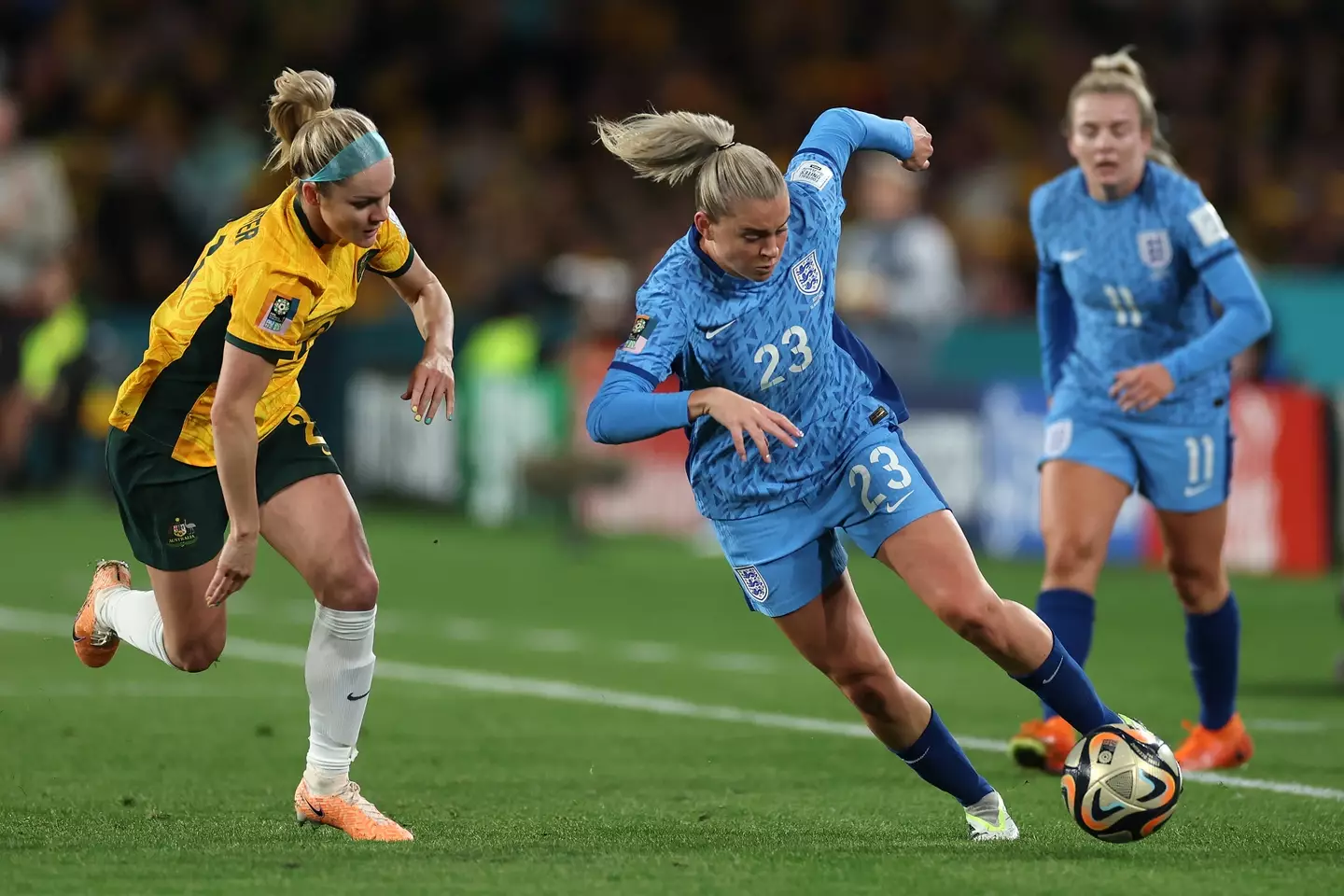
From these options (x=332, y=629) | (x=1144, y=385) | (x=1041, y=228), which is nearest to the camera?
(x=332, y=629)

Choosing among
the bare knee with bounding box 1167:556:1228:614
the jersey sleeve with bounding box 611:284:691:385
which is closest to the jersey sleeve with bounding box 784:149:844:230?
the jersey sleeve with bounding box 611:284:691:385

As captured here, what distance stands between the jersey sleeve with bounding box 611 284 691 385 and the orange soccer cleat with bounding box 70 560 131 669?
2.19 meters

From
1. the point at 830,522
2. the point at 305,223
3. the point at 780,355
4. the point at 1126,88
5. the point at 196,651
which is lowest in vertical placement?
the point at 196,651

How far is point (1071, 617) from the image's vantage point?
23.0ft

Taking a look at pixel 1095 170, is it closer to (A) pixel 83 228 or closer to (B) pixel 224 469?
(B) pixel 224 469

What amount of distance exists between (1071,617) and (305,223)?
2.95 meters

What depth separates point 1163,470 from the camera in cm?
700

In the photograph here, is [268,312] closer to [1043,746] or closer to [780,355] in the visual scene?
[780,355]

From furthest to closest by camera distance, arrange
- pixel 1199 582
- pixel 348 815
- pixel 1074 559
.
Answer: pixel 1199 582
pixel 1074 559
pixel 348 815

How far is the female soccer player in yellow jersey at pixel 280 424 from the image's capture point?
17.4 feet

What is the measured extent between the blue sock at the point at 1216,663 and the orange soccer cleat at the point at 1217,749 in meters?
0.03

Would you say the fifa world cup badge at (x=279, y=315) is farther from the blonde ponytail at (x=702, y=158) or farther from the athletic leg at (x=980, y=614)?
the athletic leg at (x=980, y=614)

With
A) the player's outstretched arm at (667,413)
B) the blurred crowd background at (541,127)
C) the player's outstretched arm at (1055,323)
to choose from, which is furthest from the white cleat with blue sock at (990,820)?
the blurred crowd background at (541,127)

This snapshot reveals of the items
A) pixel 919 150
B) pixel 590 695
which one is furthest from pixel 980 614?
pixel 590 695
